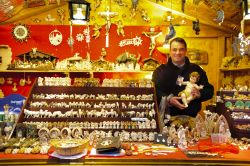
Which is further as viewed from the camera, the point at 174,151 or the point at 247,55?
the point at 247,55

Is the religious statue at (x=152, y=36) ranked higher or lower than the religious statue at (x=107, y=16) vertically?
lower

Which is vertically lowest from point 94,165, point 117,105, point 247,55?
point 94,165

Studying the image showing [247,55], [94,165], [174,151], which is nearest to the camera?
[94,165]

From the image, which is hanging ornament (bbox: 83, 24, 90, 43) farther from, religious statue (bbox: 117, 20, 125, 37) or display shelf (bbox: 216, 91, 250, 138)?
display shelf (bbox: 216, 91, 250, 138)

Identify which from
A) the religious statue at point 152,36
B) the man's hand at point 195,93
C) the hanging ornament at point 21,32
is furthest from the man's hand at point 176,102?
the hanging ornament at point 21,32

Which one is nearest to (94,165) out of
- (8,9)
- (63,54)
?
(63,54)

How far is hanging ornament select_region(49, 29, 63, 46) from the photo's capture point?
718cm

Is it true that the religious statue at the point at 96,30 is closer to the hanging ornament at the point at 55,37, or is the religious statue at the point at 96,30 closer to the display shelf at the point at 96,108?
the hanging ornament at the point at 55,37

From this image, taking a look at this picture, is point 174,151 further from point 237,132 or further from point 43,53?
point 43,53

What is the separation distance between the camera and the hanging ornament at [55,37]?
7.18 metres

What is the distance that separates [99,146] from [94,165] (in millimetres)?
206

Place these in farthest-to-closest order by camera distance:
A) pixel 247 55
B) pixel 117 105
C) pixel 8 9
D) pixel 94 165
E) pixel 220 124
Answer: pixel 8 9
pixel 247 55
pixel 117 105
pixel 220 124
pixel 94 165

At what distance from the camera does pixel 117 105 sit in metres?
3.52

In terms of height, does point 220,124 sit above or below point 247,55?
below
